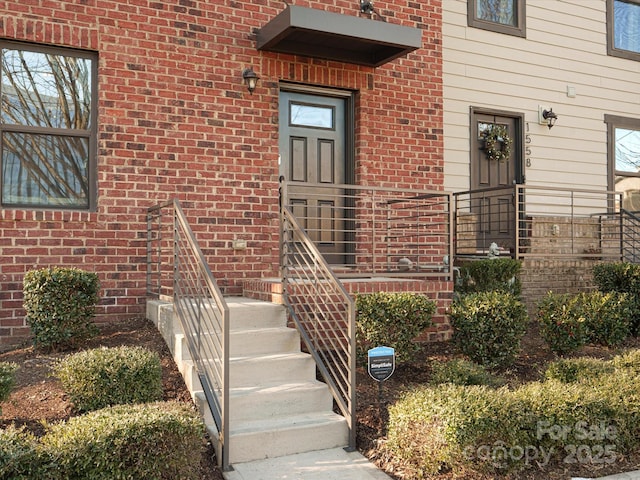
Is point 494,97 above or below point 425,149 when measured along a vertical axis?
above

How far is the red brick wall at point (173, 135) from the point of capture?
5.98 meters

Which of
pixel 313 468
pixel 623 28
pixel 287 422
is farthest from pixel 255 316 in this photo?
pixel 623 28

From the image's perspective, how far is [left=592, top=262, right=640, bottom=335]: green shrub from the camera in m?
7.22

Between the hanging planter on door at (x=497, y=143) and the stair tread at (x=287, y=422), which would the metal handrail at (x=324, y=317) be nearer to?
the stair tread at (x=287, y=422)

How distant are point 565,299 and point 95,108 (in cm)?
Answer: 506

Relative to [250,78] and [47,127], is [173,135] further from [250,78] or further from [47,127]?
[47,127]

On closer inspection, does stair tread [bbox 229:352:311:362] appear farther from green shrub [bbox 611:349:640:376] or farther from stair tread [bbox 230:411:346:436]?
green shrub [bbox 611:349:640:376]

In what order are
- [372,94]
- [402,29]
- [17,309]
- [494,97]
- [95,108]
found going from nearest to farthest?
[17,309], [95,108], [402,29], [372,94], [494,97]

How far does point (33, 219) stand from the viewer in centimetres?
586

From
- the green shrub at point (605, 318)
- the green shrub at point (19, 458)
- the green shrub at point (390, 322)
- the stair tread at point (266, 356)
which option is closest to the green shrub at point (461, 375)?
the green shrub at point (390, 322)

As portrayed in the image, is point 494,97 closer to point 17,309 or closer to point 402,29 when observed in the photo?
point 402,29

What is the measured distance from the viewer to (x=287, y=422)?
14.5 feet

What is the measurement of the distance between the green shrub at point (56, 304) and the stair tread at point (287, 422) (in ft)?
6.02

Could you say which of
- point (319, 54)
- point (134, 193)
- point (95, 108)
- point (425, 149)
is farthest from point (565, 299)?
point (95, 108)
